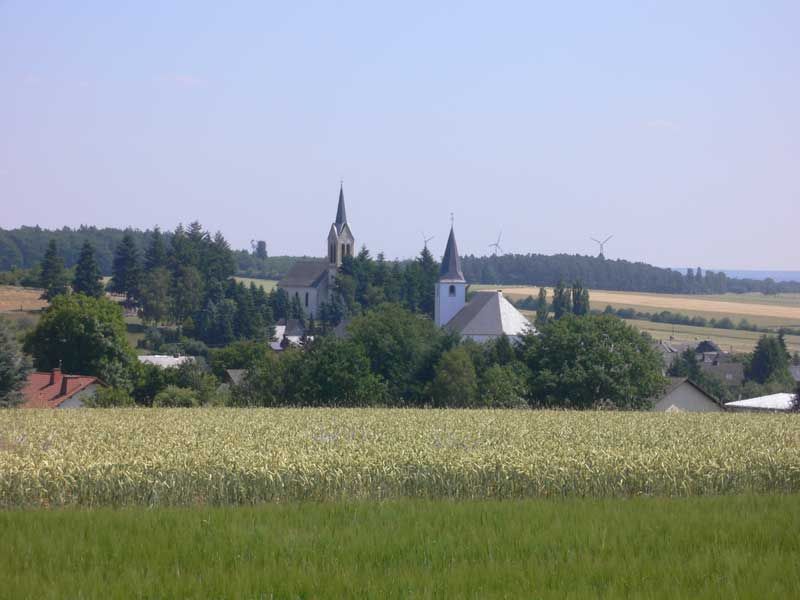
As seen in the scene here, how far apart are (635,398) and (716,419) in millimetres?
17737

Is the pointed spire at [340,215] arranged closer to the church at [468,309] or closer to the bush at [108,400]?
the church at [468,309]

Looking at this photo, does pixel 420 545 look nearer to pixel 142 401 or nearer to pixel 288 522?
pixel 288 522

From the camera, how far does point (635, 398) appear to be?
47188 mm

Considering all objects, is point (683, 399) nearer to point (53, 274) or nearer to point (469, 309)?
point (469, 309)

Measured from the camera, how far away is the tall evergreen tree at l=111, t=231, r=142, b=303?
12494cm

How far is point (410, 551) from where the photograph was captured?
11.9 metres

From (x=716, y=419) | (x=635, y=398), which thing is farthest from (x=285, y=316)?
(x=716, y=419)

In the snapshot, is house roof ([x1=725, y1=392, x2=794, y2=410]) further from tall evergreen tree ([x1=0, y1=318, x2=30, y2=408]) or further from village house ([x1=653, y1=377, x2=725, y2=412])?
tall evergreen tree ([x1=0, y1=318, x2=30, y2=408])

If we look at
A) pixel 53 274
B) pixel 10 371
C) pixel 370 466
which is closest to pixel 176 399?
pixel 10 371

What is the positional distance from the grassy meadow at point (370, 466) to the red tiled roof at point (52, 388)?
22436 mm

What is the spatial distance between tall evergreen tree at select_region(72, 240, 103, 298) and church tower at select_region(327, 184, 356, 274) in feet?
140

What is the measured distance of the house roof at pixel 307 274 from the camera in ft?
501

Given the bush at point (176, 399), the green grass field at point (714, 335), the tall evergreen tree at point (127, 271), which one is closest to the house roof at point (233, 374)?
the bush at point (176, 399)

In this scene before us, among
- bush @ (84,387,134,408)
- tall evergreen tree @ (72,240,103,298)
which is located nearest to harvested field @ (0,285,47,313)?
tall evergreen tree @ (72,240,103,298)
